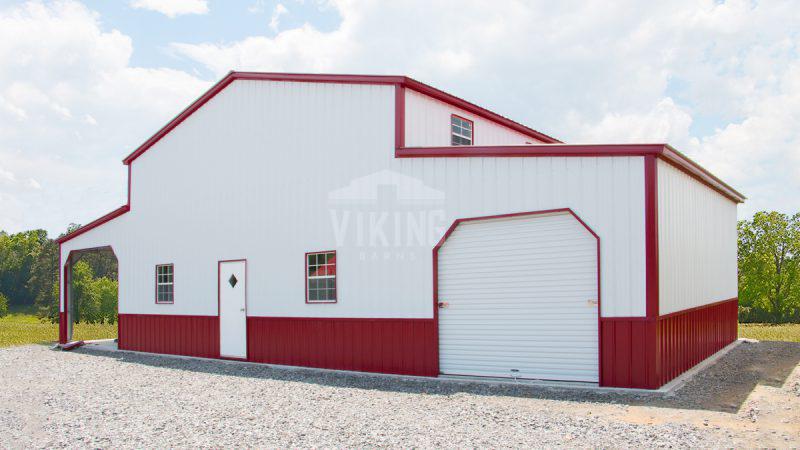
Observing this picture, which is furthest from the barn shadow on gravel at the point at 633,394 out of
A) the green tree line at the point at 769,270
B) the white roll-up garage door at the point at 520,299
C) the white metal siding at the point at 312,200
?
the green tree line at the point at 769,270

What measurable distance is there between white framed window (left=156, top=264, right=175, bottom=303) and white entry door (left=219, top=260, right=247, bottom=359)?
2.40 m

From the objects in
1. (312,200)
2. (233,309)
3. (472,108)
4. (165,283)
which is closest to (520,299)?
(312,200)

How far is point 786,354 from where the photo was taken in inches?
564

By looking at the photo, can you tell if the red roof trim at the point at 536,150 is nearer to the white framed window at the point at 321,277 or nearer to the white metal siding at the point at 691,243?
the white metal siding at the point at 691,243

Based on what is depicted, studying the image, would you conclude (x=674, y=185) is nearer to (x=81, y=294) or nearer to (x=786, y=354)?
(x=786, y=354)

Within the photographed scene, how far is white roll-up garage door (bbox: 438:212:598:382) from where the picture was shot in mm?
10711

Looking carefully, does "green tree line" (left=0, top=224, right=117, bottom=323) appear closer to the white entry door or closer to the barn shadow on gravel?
the white entry door

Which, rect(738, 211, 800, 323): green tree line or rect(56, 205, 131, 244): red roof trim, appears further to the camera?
rect(738, 211, 800, 323): green tree line

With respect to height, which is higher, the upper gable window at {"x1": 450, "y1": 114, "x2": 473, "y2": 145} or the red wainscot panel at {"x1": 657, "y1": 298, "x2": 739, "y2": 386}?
the upper gable window at {"x1": 450, "y1": 114, "x2": 473, "y2": 145}

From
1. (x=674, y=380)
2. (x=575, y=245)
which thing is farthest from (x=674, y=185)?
(x=674, y=380)

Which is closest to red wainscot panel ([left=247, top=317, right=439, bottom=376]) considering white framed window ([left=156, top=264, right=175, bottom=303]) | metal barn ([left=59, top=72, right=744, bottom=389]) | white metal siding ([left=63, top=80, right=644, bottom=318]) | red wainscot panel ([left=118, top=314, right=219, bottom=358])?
metal barn ([left=59, top=72, right=744, bottom=389])

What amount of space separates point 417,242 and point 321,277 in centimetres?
268

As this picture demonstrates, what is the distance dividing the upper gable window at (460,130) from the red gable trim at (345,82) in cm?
30

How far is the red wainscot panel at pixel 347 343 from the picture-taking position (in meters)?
12.3
